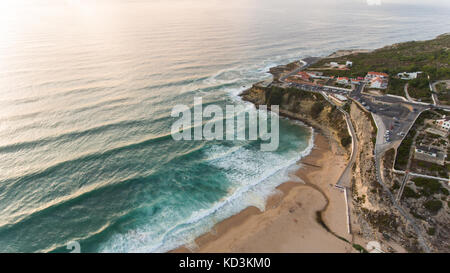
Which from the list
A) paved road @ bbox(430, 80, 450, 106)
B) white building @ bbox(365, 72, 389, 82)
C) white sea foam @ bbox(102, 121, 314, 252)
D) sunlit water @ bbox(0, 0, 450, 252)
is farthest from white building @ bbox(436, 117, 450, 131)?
white building @ bbox(365, 72, 389, 82)

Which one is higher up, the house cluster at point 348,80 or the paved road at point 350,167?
the house cluster at point 348,80

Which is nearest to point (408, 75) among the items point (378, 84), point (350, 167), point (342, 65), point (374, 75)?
point (374, 75)

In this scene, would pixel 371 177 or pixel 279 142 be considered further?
pixel 279 142

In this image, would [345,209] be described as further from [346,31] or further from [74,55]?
[346,31]

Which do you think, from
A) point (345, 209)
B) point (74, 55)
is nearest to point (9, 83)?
point (74, 55)

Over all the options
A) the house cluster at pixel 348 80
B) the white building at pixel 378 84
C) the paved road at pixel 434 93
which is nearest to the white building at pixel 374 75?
the house cluster at pixel 348 80

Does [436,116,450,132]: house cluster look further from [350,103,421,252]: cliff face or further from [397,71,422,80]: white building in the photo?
[397,71,422,80]: white building

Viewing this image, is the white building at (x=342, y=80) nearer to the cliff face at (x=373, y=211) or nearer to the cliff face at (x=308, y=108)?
the cliff face at (x=308, y=108)
